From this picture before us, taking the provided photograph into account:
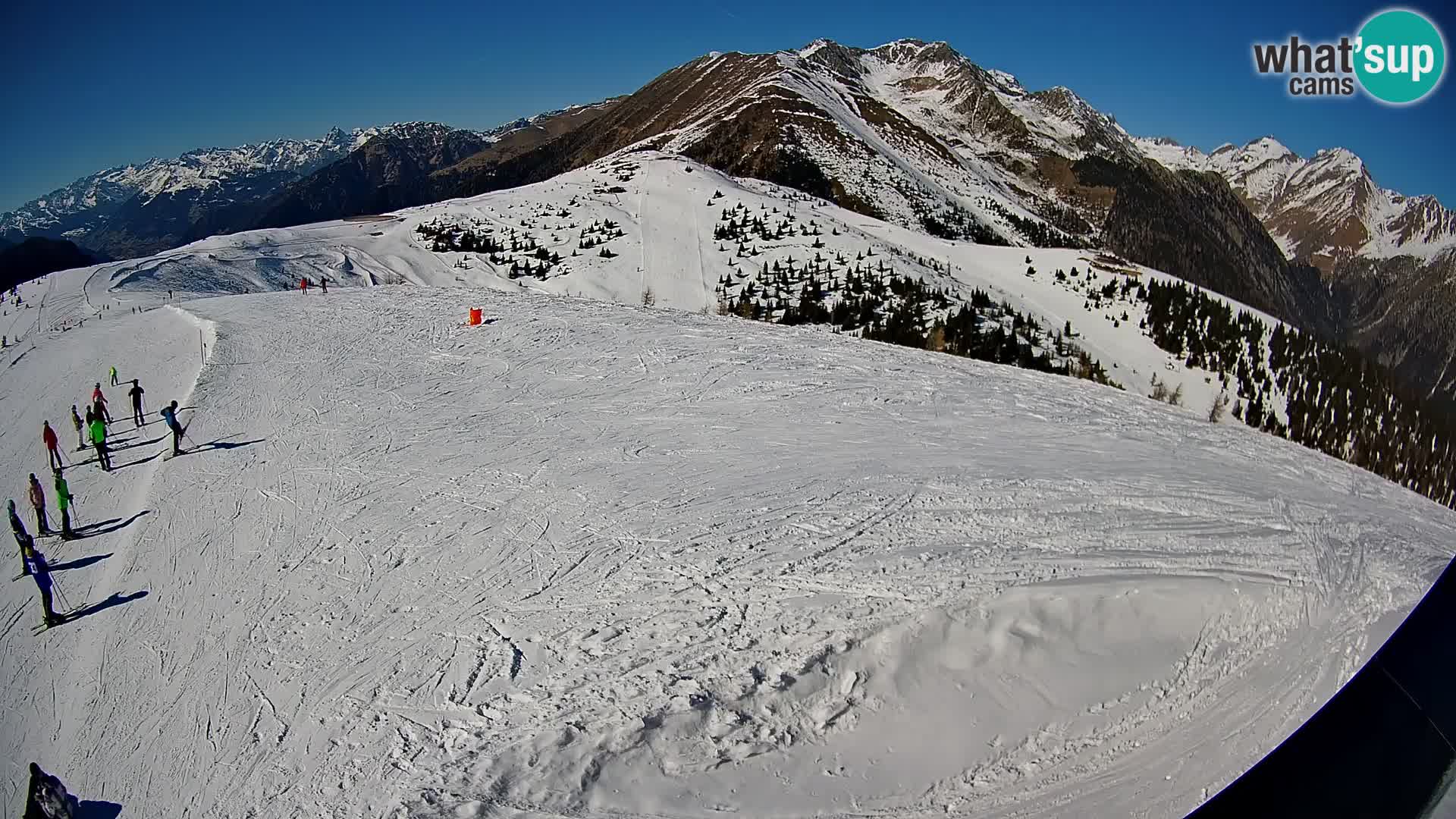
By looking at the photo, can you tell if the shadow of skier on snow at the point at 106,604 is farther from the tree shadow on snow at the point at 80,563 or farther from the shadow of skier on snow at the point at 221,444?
the shadow of skier on snow at the point at 221,444

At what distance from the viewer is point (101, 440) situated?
483 inches

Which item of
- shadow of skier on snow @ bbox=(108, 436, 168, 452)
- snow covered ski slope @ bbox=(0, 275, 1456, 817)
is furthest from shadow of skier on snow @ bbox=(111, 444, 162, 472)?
shadow of skier on snow @ bbox=(108, 436, 168, 452)

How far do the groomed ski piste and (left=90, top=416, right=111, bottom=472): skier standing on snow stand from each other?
0.42m

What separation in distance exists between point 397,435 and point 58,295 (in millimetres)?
22796

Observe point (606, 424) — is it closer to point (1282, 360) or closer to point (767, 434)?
point (767, 434)

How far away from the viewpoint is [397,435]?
1305 cm

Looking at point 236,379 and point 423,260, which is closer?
point 236,379

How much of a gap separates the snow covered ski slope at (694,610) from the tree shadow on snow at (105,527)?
0.51 ft

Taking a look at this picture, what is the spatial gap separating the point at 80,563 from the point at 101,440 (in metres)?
3.63

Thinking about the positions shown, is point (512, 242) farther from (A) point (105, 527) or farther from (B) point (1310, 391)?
(B) point (1310, 391)

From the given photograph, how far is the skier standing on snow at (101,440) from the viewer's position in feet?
40.0

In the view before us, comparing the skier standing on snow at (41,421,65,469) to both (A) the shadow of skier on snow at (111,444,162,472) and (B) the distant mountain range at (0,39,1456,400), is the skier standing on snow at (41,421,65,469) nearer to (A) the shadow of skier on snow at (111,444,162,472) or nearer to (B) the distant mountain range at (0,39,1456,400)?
(A) the shadow of skier on snow at (111,444,162,472)

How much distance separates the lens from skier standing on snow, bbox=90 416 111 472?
480 inches

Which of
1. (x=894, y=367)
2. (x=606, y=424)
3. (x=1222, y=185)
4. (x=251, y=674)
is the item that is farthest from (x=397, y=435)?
(x=1222, y=185)
